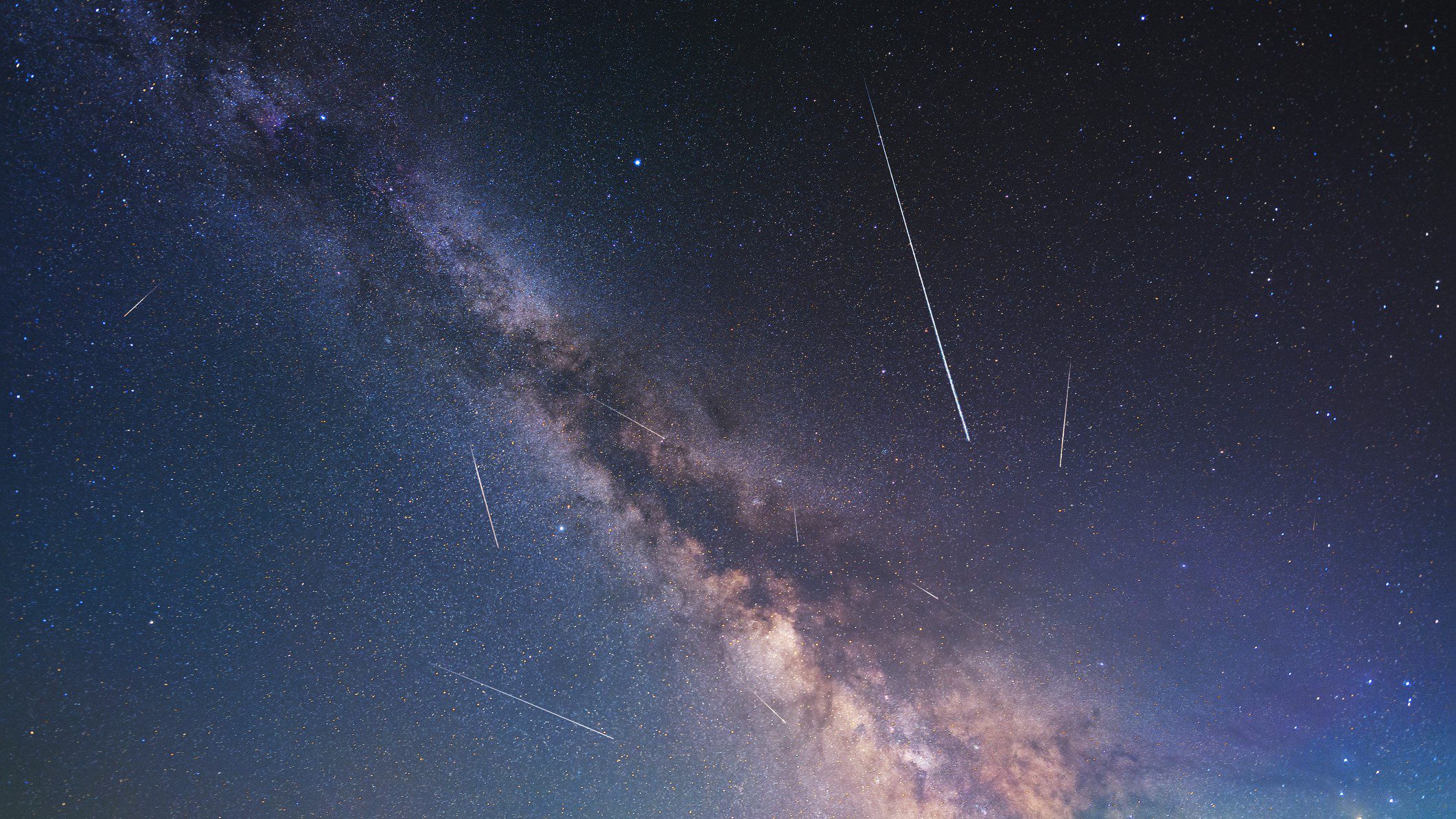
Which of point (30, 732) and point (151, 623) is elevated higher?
point (151, 623)

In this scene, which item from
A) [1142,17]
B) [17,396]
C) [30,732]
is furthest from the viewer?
[30,732]

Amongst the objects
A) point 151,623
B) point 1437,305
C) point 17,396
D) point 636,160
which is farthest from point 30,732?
point 1437,305

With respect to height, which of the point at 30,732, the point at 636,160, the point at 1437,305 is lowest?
the point at 30,732

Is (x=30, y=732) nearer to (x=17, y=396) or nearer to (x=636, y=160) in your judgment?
(x=17, y=396)

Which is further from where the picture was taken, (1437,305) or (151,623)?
(151,623)

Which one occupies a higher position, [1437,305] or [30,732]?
[1437,305]

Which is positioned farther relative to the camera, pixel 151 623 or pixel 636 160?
pixel 151 623

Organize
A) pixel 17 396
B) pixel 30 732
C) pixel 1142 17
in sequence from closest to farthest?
1. pixel 1142 17
2. pixel 17 396
3. pixel 30 732

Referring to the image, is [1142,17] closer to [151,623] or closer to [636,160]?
[636,160]

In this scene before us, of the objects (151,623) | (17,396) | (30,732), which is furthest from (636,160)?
(30,732)
